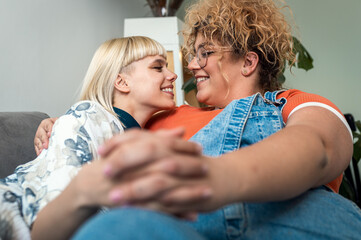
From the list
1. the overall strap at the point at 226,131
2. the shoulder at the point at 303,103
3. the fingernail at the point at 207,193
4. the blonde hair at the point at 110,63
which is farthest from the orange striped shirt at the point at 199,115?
the fingernail at the point at 207,193

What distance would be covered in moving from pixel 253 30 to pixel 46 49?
145 centimetres

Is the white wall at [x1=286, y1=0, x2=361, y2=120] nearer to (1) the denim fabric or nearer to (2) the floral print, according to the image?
(2) the floral print

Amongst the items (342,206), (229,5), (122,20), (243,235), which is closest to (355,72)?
(229,5)

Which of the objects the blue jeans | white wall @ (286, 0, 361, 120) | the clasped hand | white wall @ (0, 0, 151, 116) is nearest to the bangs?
the blue jeans

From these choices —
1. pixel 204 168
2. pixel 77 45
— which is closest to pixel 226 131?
pixel 204 168

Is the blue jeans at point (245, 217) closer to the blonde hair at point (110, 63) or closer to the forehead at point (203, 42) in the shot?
the forehead at point (203, 42)

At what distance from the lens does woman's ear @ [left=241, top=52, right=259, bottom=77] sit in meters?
1.17

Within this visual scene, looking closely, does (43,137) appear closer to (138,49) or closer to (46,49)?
(138,49)

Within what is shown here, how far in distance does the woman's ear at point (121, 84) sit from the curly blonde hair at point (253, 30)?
0.39 metres

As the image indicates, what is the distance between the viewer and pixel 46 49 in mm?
1986

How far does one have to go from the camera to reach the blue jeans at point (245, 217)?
0.33 meters

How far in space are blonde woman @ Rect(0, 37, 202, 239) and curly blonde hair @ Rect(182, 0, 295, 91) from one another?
30 centimetres

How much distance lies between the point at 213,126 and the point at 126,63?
27.2 inches

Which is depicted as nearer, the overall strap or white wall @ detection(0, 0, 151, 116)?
the overall strap
